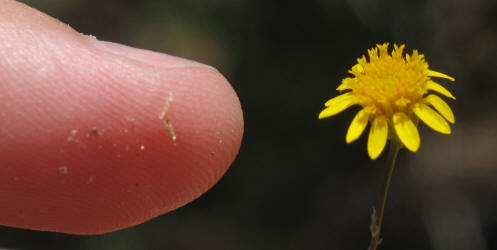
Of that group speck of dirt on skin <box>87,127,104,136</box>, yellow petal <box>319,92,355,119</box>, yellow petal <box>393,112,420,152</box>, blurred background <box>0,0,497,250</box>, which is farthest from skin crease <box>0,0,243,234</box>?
blurred background <box>0,0,497,250</box>

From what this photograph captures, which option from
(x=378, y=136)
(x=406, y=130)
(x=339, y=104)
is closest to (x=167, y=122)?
(x=339, y=104)

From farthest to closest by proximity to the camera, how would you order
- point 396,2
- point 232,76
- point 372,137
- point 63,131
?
point 232,76
point 396,2
point 63,131
point 372,137

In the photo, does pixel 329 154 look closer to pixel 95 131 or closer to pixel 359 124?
pixel 359 124

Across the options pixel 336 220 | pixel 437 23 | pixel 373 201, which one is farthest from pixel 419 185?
pixel 437 23

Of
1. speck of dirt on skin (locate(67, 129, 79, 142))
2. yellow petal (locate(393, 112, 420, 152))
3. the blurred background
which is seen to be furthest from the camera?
the blurred background

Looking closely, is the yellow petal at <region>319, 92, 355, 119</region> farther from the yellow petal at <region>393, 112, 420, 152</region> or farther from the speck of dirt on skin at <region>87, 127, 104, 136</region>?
the speck of dirt on skin at <region>87, 127, 104, 136</region>

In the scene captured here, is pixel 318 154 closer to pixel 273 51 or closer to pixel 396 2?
pixel 273 51
